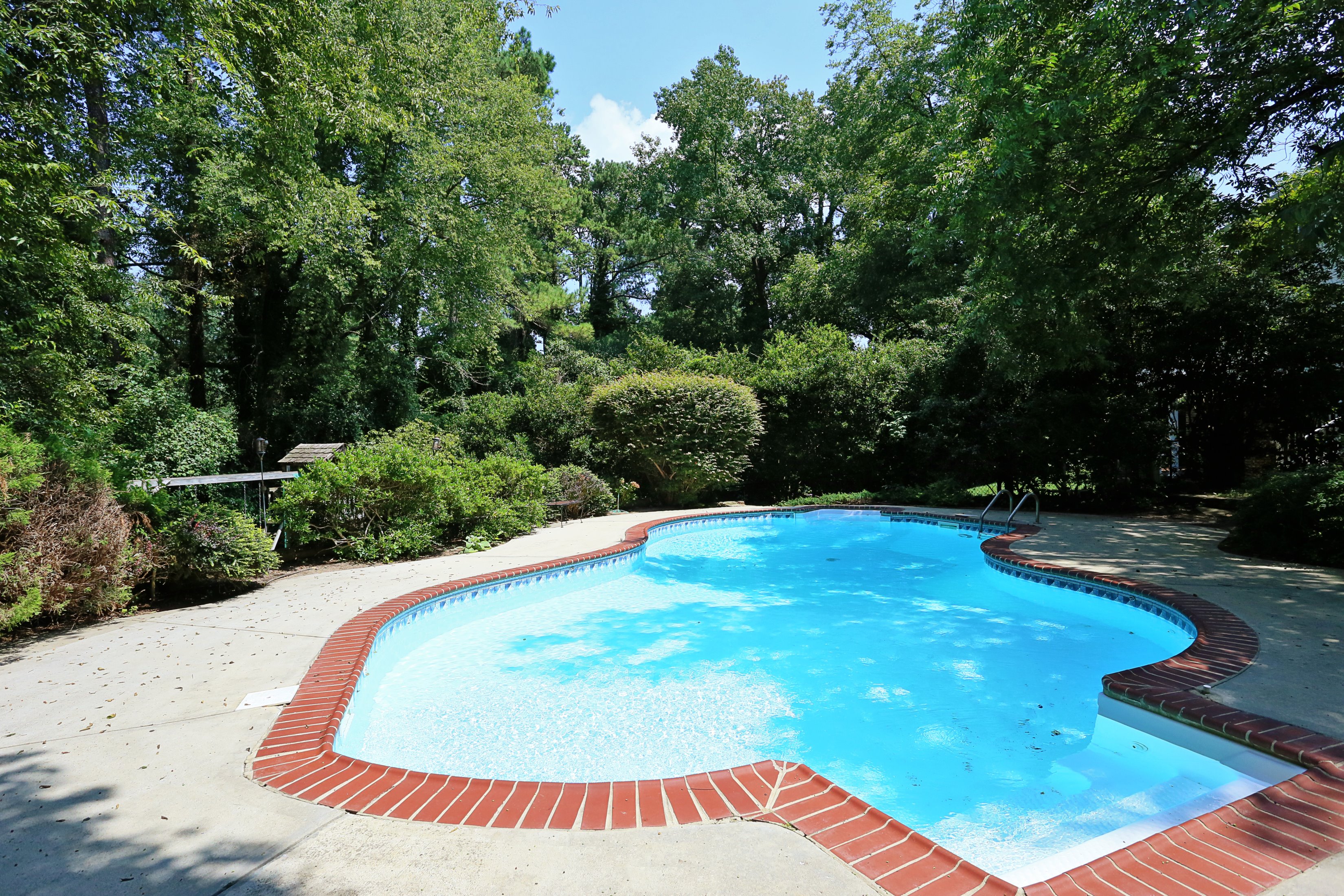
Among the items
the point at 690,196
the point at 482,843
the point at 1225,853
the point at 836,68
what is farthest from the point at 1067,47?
the point at 690,196

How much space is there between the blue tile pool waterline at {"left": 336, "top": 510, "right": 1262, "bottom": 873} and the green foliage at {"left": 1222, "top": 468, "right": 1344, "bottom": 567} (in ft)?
8.65

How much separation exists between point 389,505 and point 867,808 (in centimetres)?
755

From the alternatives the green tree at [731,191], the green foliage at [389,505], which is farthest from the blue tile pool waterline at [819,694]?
the green tree at [731,191]

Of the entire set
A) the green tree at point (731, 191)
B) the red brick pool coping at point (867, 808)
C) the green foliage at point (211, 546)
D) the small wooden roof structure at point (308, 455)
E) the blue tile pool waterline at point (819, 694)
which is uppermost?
the green tree at point (731, 191)

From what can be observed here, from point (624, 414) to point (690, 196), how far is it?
49.3 feet

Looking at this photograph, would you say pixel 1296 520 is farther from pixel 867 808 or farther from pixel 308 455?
pixel 308 455

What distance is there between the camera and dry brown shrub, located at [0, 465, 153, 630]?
4488mm

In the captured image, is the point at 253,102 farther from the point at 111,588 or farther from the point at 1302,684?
the point at 1302,684

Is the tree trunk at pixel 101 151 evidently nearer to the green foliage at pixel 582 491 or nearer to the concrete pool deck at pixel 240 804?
the concrete pool deck at pixel 240 804

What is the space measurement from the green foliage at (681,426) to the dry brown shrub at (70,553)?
906 centimetres

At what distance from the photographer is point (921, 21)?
16438 millimetres

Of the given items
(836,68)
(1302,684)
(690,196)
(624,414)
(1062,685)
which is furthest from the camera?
(690,196)

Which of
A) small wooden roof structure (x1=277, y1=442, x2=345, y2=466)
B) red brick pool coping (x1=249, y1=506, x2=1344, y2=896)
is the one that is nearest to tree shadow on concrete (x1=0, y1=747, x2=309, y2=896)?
red brick pool coping (x1=249, y1=506, x2=1344, y2=896)

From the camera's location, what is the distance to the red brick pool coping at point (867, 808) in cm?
195
